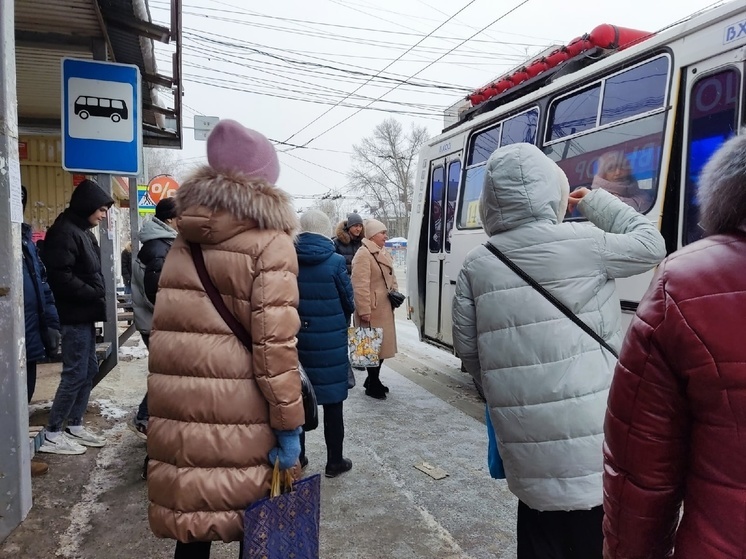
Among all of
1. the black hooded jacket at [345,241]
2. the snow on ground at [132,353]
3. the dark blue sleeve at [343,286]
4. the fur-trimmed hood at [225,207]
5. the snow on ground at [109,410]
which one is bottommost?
the snow on ground at [132,353]

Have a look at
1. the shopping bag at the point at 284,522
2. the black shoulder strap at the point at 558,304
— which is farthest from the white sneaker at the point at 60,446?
the black shoulder strap at the point at 558,304

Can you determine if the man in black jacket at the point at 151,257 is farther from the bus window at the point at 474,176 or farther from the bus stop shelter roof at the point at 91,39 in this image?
the bus window at the point at 474,176

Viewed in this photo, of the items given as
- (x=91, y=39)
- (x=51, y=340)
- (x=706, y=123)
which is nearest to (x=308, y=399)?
(x=51, y=340)

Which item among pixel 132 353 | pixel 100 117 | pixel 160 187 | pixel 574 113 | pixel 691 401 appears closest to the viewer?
pixel 691 401

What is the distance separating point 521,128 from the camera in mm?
5527

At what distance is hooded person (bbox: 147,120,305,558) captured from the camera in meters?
1.95

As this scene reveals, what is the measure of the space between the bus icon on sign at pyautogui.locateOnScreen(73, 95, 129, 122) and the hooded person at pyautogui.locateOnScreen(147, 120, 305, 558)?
3.17m

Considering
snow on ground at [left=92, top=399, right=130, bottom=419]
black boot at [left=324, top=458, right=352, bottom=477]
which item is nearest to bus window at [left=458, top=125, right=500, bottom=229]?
black boot at [left=324, top=458, right=352, bottom=477]

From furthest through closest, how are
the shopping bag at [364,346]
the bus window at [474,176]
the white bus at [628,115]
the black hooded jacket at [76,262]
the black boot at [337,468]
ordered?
1. the bus window at [474,176]
2. the shopping bag at [364,346]
3. the black hooded jacket at [76,262]
4. the black boot at [337,468]
5. the white bus at [628,115]

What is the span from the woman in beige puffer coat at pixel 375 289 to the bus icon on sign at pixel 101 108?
101 inches

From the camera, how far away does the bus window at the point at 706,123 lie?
11.2 feet

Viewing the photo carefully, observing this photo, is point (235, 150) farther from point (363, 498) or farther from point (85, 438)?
point (85, 438)

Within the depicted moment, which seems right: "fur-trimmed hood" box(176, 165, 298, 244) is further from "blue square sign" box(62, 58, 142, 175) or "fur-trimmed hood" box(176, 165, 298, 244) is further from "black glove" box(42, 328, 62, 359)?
"blue square sign" box(62, 58, 142, 175)

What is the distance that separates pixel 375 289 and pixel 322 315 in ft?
7.11
